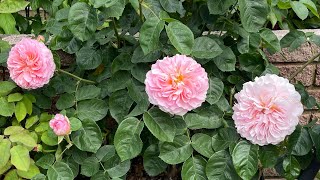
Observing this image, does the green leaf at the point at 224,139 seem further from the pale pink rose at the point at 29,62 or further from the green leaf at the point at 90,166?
the pale pink rose at the point at 29,62

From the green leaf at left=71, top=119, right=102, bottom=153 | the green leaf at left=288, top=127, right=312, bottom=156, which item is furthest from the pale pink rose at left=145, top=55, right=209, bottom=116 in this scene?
the green leaf at left=288, top=127, right=312, bottom=156

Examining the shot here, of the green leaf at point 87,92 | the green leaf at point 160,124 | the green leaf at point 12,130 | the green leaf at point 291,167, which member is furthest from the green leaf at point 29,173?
the green leaf at point 291,167

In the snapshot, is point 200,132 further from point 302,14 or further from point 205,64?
point 302,14

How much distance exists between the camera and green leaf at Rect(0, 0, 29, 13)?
5.75 ft

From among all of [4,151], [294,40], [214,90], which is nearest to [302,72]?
[294,40]

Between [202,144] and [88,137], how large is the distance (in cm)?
33

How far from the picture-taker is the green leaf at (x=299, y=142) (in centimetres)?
129

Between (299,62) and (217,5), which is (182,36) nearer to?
(217,5)

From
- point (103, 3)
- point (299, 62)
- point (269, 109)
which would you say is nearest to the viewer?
point (103, 3)

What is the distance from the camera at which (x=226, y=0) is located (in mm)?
1228

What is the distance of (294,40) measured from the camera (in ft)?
4.75

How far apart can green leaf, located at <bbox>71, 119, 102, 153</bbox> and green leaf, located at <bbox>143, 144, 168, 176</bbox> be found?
0.47 feet

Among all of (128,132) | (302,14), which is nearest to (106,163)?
(128,132)

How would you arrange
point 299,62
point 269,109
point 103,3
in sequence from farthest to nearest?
point 299,62 → point 269,109 → point 103,3
